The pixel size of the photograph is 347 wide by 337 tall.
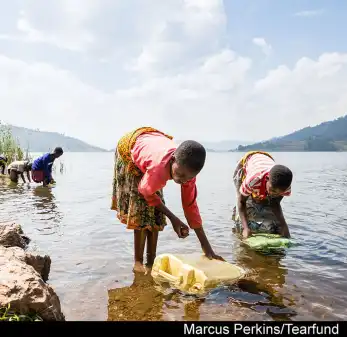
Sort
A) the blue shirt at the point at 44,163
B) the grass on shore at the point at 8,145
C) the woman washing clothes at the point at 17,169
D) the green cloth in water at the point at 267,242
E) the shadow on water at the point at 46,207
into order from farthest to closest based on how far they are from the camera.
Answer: the grass on shore at the point at 8,145 → the woman washing clothes at the point at 17,169 → the blue shirt at the point at 44,163 → the shadow on water at the point at 46,207 → the green cloth in water at the point at 267,242

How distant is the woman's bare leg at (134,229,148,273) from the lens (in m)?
3.77

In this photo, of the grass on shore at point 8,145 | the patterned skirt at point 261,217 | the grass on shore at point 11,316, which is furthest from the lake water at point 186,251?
the grass on shore at point 8,145

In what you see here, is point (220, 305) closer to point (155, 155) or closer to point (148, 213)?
point (148, 213)

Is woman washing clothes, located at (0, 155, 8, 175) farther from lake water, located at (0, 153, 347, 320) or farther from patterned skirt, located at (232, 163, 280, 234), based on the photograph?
patterned skirt, located at (232, 163, 280, 234)

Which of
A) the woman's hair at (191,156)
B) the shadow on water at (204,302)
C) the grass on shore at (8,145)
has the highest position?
the grass on shore at (8,145)

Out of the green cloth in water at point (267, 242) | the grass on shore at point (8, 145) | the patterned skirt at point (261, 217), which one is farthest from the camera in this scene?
the grass on shore at point (8, 145)

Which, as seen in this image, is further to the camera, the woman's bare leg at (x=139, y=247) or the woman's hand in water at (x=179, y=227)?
the woman's bare leg at (x=139, y=247)

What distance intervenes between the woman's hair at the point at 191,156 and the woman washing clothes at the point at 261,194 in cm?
160

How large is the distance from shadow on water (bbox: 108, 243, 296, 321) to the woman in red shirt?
1.25 ft

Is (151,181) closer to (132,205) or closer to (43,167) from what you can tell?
(132,205)

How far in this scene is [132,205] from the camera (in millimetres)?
3658

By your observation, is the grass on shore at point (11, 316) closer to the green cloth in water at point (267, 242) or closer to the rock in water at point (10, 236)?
the rock in water at point (10, 236)

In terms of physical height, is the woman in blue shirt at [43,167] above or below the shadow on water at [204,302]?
above

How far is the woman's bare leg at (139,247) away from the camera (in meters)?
3.77
